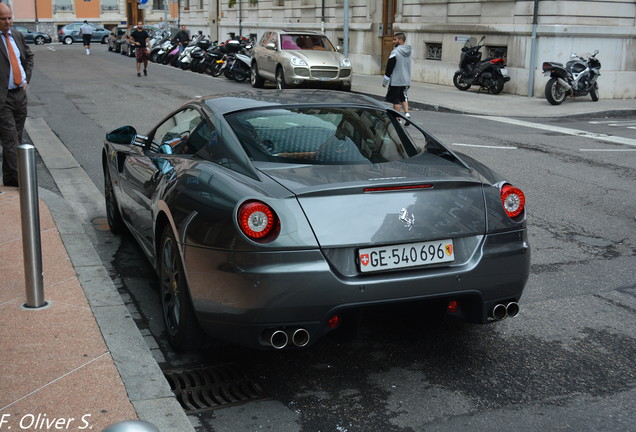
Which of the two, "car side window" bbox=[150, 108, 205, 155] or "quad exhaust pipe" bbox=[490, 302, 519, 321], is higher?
"car side window" bbox=[150, 108, 205, 155]

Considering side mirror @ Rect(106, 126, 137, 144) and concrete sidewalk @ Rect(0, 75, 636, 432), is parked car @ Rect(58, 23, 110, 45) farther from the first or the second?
concrete sidewalk @ Rect(0, 75, 636, 432)

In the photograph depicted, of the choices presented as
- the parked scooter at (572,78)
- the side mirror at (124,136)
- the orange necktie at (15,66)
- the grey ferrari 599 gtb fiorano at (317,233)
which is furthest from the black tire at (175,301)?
the parked scooter at (572,78)

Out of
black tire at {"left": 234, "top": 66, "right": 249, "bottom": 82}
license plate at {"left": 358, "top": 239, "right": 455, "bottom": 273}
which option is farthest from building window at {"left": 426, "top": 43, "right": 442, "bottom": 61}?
license plate at {"left": 358, "top": 239, "right": 455, "bottom": 273}

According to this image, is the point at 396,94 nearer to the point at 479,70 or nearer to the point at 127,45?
the point at 479,70

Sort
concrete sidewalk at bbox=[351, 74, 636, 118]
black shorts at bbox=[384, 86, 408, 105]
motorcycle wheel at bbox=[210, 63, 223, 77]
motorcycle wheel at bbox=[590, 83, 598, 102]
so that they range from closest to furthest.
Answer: black shorts at bbox=[384, 86, 408, 105] < concrete sidewalk at bbox=[351, 74, 636, 118] < motorcycle wheel at bbox=[590, 83, 598, 102] < motorcycle wheel at bbox=[210, 63, 223, 77]

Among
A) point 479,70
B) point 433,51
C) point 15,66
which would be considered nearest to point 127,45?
point 433,51

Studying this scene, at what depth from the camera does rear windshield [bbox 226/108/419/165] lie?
4.64 m

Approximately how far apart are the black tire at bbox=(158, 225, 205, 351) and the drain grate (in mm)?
163

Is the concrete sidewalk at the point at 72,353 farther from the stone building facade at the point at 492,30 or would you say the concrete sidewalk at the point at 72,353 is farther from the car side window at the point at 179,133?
the stone building facade at the point at 492,30

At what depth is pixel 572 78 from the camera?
19625 mm

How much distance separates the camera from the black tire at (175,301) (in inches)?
172

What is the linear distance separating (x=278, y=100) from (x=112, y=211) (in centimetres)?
252

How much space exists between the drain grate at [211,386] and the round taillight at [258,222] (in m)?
0.84

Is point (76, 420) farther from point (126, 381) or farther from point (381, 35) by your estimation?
point (381, 35)
